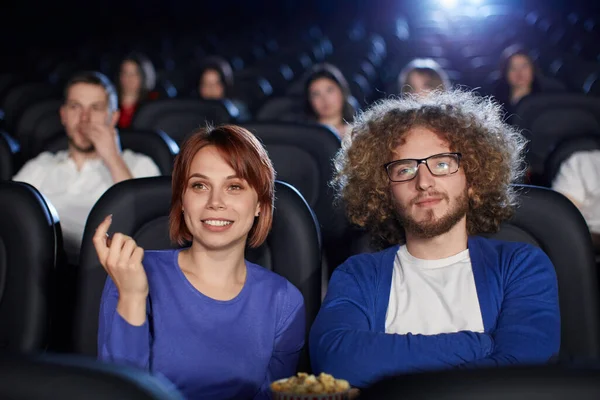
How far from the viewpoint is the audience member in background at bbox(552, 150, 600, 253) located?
282 cm

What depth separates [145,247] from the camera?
201 centimetres

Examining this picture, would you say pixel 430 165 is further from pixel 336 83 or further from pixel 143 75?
pixel 143 75

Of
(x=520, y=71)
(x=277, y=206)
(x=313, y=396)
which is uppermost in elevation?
Result: (x=520, y=71)

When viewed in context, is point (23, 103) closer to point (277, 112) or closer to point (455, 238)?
point (277, 112)

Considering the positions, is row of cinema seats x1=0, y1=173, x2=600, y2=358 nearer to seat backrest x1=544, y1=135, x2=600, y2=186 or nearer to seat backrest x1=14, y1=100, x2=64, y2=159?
seat backrest x1=544, y1=135, x2=600, y2=186

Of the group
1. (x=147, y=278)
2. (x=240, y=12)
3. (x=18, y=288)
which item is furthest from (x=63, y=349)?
(x=240, y=12)

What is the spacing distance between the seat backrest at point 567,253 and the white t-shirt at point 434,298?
19 centimetres

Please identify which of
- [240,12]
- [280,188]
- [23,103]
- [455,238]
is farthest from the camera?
[240,12]

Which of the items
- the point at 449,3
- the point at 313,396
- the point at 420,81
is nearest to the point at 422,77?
the point at 420,81

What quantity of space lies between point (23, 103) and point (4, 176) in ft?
7.24

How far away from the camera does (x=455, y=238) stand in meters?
1.85

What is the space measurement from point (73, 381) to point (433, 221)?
1179mm

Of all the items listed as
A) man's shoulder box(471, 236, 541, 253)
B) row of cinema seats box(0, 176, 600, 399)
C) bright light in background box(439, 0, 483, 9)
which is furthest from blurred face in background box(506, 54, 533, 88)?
bright light in background box(439, 0, 483, 9)

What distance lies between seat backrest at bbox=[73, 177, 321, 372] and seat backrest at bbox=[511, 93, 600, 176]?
2135 millimetres
